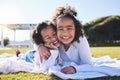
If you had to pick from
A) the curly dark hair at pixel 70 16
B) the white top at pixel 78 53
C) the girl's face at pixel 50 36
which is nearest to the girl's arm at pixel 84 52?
the white top at pixel 78 53

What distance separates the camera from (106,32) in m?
40.4

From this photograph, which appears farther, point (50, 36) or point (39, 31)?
point (39, 31)

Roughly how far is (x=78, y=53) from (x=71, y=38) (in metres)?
0.37

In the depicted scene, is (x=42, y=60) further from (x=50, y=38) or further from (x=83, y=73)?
(x=83, y=73)

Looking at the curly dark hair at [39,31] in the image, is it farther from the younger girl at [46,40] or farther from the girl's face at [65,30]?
the girl's face at [65,30]

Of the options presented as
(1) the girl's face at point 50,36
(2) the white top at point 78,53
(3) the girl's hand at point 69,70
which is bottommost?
(3) the girl's hand at point 69,70

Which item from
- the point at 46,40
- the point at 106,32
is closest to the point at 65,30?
the point at 46,40

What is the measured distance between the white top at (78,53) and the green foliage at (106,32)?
33880mm

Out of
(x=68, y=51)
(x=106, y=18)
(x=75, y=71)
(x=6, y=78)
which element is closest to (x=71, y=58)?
(x=68, y=51)

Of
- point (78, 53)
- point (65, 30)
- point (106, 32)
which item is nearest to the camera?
point (65, 30)

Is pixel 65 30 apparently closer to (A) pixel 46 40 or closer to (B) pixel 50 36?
(B) pixel 50 36

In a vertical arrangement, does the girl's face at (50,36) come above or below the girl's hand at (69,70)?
above

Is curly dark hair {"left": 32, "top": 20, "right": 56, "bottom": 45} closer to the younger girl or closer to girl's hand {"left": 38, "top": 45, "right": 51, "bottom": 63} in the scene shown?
the younger girl

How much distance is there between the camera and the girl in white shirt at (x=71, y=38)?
4.55m
